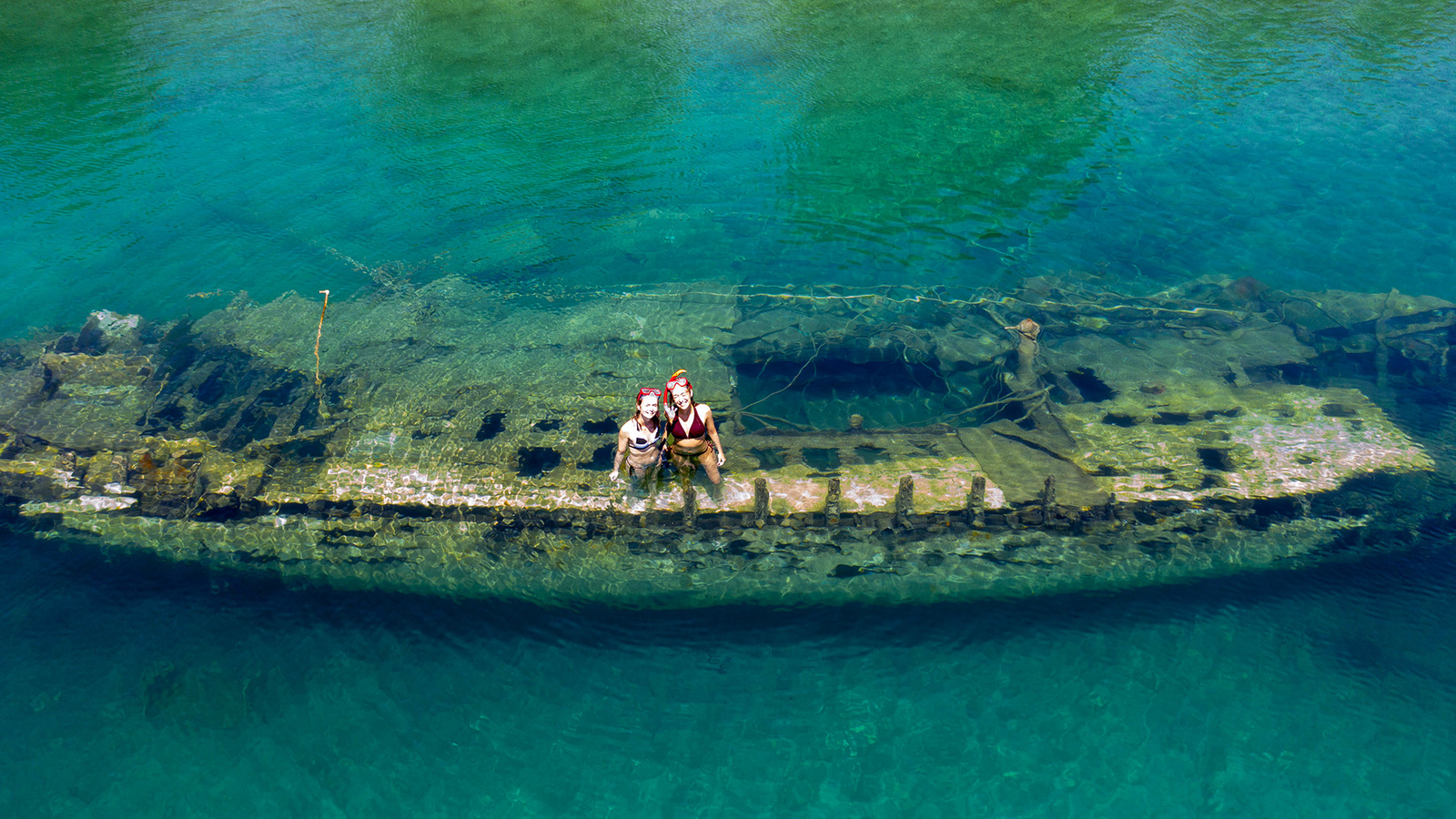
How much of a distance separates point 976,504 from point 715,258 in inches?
345

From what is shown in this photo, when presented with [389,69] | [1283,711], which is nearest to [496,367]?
[1283,711]

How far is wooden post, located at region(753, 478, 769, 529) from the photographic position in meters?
9.52

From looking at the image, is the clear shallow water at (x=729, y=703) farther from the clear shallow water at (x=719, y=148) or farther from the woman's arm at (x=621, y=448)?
the clear shallow water at (x=719, y=148)

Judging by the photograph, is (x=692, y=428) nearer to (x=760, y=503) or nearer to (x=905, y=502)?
(x=760, y=503)

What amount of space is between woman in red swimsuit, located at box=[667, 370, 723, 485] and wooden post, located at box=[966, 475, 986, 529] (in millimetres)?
3475

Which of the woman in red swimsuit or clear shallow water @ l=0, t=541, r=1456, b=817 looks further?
the woman in red swimsuit

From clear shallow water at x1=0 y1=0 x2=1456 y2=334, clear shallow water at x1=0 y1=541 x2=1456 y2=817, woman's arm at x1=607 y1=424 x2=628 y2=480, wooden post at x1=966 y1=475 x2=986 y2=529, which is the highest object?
clear shallow water at x1=0 y1=0 x2=1456 y2=334

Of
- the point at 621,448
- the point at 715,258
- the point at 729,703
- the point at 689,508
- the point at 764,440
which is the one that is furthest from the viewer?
the point at 715,258

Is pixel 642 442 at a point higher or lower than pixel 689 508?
higher

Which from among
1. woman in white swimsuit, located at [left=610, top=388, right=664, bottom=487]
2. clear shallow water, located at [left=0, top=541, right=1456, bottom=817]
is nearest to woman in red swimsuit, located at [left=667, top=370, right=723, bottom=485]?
woman in white swimsuit, located at [left=610, top=388, right=664, bottom=487]

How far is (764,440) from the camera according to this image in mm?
10797

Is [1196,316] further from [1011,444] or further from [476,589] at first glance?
[476,589]

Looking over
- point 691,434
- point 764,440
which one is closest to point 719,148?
point 764,440

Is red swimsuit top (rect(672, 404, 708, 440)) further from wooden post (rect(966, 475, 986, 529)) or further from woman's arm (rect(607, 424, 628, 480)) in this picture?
wooden post (rect(966, 475, 986, 529))
